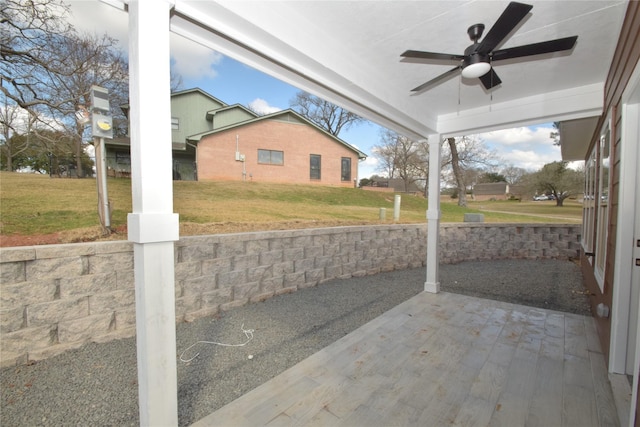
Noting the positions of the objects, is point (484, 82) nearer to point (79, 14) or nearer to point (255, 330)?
point (255, 330)

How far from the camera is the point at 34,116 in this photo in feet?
9.11

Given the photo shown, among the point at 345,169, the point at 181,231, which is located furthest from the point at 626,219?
the point at 345,169

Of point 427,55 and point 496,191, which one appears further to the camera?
point 496,191

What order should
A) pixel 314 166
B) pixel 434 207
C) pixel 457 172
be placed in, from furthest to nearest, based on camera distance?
pixel 457 172, pixel 314 166, pixel 434 207


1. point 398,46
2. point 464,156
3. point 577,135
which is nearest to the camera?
point 398,46

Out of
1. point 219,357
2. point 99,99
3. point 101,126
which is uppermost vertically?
point 99,99

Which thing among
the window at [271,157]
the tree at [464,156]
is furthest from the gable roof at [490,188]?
the window at [271,157]

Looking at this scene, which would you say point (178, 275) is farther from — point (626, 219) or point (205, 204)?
point (626, 219)

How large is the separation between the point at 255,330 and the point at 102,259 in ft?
5.11

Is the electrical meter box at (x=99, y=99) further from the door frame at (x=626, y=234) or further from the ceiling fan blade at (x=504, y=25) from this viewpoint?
the door frame at (x=626, y=234)

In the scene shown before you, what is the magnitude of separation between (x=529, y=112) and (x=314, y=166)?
13.3ft

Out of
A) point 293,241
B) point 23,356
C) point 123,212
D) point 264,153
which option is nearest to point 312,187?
point 264,153

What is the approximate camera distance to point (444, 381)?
2111mm

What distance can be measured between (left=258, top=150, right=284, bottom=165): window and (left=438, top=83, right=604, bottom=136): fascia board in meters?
2.83
